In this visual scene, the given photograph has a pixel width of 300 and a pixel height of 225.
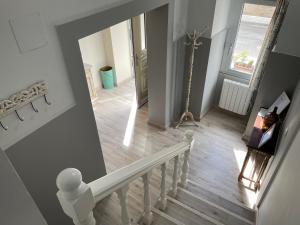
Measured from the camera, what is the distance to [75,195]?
96cm

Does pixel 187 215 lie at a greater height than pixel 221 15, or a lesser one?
lesser

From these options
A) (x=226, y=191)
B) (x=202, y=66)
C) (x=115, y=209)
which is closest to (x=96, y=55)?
(x=202, y=66)

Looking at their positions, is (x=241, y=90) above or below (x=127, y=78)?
above

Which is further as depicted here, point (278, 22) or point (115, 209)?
point (278, 22)

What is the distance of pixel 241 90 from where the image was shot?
443 centimetres

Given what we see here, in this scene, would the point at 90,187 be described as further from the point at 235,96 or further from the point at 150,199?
the point at 235,96

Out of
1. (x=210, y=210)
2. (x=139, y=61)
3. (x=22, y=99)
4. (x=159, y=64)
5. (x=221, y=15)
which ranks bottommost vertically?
(x=210, y=210)

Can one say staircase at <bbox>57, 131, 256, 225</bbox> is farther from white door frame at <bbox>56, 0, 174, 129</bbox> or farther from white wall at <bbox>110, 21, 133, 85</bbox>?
white wall at <bbox>110, 21, 133, 85</bbox>

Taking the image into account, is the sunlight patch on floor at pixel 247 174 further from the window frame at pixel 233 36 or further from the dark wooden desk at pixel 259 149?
the window frame at pixel 233 36

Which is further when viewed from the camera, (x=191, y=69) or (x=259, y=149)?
(x=191, y=69)

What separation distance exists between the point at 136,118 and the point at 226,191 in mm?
2252

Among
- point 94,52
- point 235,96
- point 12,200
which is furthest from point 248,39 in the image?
point 12,200

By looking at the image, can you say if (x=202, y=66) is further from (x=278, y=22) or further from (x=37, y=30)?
(x=37, y=30)

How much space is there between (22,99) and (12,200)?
128 cm
